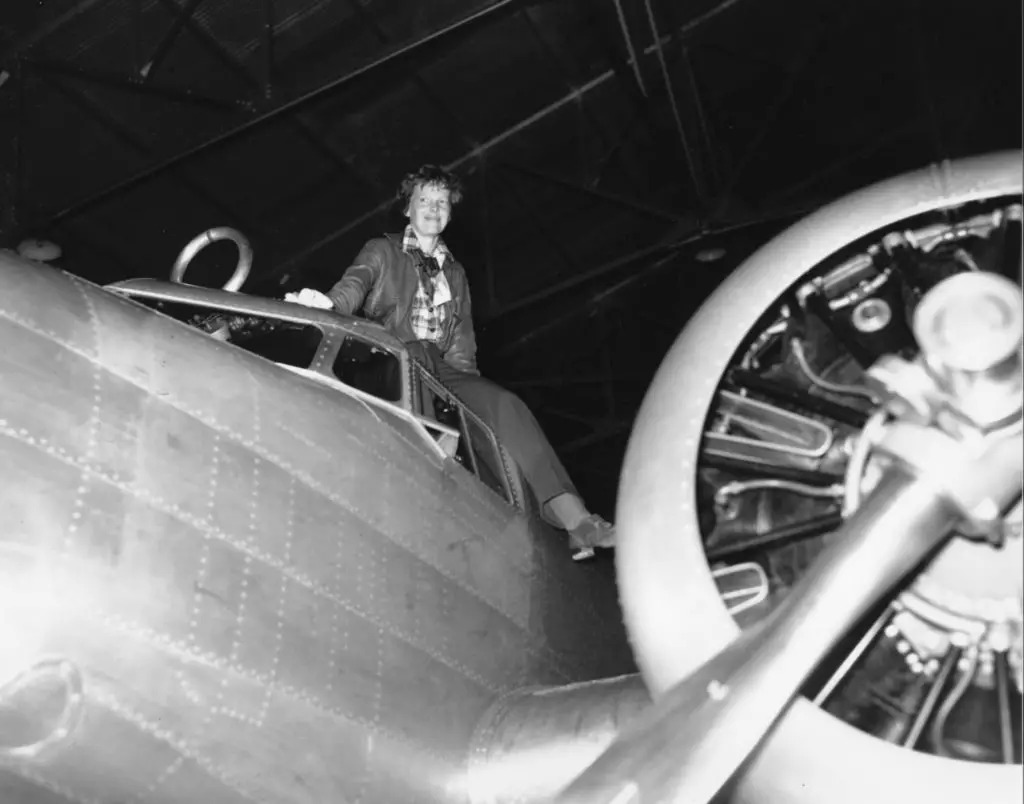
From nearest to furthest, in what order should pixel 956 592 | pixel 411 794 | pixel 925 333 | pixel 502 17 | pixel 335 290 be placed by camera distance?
pixel 925 333, pixel 956 592, pixel 411 794, pixel 335 290, pixel 502 17

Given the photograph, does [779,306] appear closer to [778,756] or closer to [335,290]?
[778,756]

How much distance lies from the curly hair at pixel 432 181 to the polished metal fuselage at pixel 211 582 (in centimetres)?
208

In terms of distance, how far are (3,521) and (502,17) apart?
→ 8.63 metres

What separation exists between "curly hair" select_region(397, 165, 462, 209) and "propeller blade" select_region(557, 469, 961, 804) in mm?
3697

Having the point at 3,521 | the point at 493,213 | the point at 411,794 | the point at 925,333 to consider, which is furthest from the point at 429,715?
the point at 493,213

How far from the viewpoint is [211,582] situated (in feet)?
10.7

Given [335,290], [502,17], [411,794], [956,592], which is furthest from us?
[502,17]

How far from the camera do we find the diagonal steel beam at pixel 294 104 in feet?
26.9

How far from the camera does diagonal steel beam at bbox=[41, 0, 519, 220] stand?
821cm

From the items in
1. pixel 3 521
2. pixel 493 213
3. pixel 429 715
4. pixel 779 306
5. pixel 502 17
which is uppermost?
pixel 502 17

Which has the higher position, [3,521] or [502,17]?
[502,17]

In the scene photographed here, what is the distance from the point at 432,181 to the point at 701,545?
11.3 ft

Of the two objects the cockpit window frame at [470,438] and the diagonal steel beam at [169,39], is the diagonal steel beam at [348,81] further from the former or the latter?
the cockpit window frame at [470,438]

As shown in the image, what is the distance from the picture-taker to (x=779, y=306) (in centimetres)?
339
